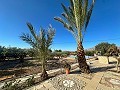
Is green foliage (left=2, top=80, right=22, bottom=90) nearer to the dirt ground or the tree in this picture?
the dirt ground

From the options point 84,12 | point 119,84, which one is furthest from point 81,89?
point 84,12

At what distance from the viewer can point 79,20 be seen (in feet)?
40.8

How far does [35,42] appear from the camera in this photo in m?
12.2

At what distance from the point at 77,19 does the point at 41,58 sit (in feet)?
16.9

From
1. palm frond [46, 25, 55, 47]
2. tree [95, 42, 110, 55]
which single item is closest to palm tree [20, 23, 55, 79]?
palm frond [46, 25, 55, 47]

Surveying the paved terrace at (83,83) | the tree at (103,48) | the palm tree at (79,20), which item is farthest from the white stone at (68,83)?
the tree at (103,48)

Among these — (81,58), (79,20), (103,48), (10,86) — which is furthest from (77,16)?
(103,48)

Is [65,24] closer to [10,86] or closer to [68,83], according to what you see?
[68,83]

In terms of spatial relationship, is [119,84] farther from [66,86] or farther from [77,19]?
[77,19]

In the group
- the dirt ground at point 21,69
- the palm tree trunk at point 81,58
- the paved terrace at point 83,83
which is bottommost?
the paved terrace at point 83,83

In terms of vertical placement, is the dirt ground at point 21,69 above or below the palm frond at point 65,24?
below

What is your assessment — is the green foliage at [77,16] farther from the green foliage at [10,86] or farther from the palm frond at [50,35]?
the green foliage at [10,86]

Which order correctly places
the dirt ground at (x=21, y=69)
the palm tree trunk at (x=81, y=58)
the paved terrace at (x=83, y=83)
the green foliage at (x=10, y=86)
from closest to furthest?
the green foliage at (x=10, y=86)
the paved terrace at (x=83, y=83)
the palm tree trunk at (x=81, y=58)
the dirt ground at (x=21, y=69)

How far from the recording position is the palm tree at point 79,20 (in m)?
12.2
